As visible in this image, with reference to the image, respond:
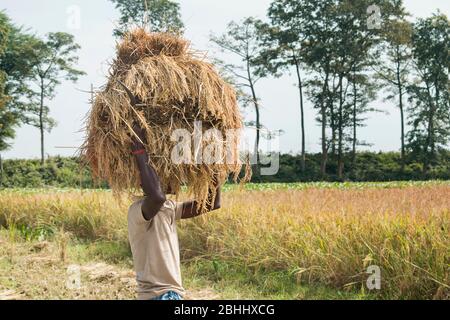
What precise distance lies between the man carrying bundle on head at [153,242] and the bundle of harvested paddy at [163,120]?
0.71 ft

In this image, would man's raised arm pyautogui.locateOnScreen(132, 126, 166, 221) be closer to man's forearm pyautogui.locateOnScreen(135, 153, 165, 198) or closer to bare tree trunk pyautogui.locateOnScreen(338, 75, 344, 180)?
man's forearm pyautogui.locateOnScreen(135, 153, 165, 198)

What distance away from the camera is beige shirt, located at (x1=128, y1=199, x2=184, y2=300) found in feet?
7.70

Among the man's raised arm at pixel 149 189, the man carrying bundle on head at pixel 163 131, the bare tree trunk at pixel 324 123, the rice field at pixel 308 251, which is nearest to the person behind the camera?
the man's raised arm at pixel 149 189

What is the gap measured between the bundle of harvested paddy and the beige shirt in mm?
306

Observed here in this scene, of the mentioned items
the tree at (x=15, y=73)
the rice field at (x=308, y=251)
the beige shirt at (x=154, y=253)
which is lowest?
the rice field at (x=308, y=251)

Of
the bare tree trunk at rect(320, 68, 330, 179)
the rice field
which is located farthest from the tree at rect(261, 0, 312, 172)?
the rice field

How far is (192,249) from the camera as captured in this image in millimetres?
6340

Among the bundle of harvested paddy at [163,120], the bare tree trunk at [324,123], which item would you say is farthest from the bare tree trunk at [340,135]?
the bundle of harvested paddy at [163,120]

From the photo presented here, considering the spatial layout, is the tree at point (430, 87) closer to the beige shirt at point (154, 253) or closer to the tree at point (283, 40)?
the tree at point (283, 40)

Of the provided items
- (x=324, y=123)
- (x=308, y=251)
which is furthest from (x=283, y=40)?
(x=308, y=251)

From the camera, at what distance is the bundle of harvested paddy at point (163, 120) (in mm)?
2637

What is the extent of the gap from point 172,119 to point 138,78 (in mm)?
273
